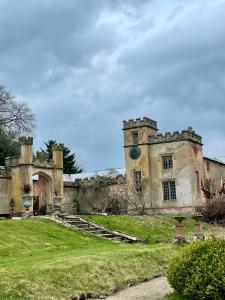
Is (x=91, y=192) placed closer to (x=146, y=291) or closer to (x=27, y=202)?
(x=27, y=202)

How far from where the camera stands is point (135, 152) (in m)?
43.6

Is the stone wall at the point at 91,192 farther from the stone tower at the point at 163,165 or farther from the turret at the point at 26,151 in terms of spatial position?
the turret at the point at 26,151

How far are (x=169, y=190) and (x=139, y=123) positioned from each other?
6.07 m

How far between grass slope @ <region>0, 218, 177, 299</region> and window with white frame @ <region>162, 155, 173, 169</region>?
19.5 metres

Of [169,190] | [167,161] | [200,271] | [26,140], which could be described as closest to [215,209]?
[169,190]

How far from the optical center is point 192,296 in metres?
10.7

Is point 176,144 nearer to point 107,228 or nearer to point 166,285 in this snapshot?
point 107,228

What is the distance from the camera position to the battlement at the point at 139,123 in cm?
4325

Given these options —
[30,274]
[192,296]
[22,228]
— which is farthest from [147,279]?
[22,228]

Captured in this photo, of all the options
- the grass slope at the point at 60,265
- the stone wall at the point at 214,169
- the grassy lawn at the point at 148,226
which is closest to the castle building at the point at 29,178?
the grassy lawn at the point at 148,226

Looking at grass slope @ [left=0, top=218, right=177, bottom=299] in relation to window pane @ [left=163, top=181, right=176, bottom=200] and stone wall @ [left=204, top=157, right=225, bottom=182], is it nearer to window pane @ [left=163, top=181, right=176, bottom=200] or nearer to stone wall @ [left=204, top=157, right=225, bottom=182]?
window pane @ [left=163, top=181, right=176, bottom=200]

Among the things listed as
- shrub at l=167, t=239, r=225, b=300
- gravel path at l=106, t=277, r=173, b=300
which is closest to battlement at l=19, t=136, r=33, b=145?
gravel path at l=106, t=277, r=173, b=300

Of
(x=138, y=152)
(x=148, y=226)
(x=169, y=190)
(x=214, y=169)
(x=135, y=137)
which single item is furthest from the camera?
(x=214, y=169)

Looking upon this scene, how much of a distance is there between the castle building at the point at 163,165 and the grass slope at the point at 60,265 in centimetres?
1881
